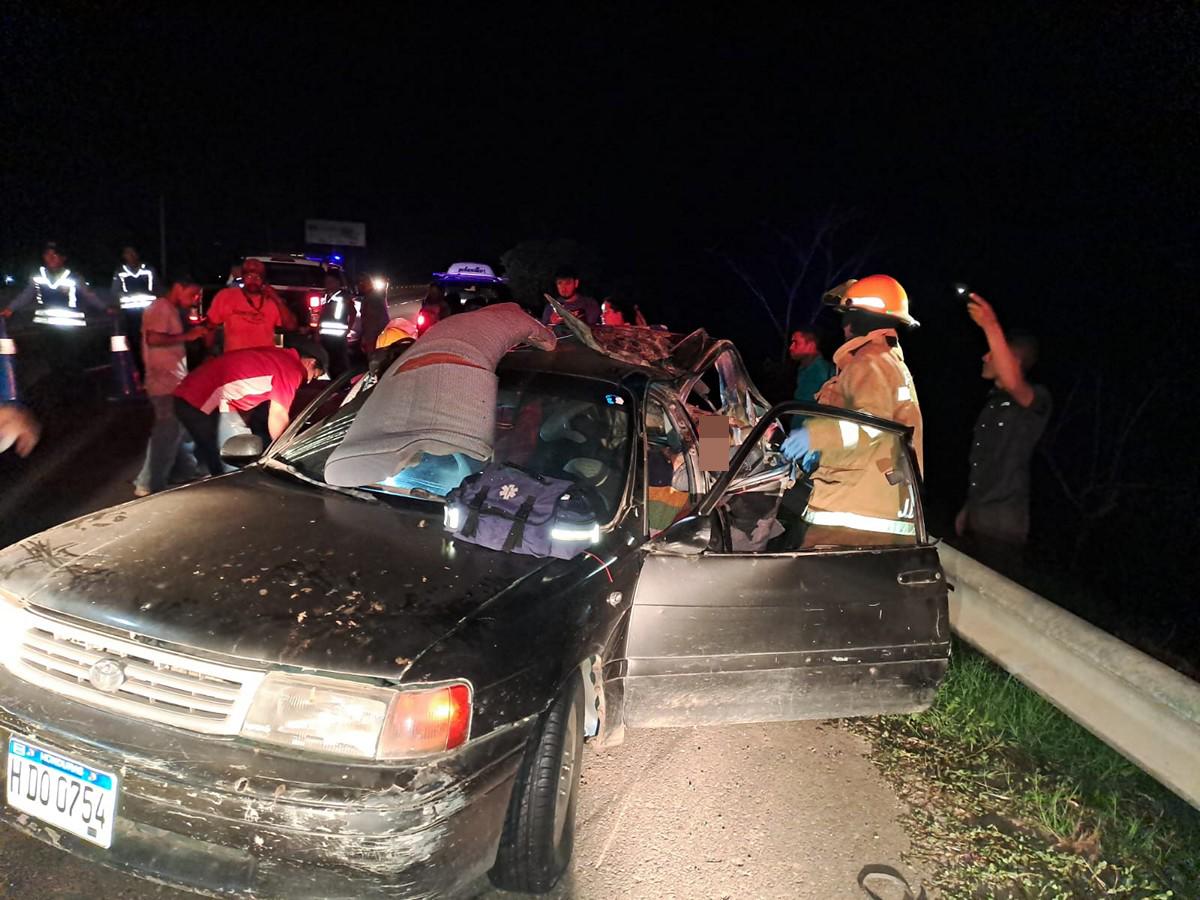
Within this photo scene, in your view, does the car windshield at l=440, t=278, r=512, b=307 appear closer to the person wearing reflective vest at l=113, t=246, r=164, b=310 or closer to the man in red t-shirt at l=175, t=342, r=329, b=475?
the person wearing reflective vest at l=113, t=246, r=164, b=310

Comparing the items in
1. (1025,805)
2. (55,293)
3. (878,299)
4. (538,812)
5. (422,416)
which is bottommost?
(1025,805)

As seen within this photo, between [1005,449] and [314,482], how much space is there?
13.4 ft

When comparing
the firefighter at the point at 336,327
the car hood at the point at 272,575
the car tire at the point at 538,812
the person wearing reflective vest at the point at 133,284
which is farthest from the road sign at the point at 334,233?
the car tire at the point at 538,812

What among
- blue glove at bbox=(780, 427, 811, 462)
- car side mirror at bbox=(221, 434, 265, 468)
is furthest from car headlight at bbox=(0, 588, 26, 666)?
blue glove at bbox=(780, 427, 811, 462)

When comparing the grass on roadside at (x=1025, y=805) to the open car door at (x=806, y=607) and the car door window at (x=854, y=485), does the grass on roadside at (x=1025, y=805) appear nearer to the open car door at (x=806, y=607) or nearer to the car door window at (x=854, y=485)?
the open car door at (x=806, y=607)

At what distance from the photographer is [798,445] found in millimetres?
4023

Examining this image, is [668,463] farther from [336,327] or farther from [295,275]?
[295,275]

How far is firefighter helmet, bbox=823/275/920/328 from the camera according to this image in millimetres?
4367

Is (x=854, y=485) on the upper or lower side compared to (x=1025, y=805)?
upper

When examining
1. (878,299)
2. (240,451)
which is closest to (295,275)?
(240,451)

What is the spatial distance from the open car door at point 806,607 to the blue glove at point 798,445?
1.2 inches

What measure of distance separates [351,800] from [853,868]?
6.22 ft

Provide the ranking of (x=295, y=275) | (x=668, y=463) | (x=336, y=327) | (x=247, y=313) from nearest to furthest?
(x=668, y=463) → (x=247, y=313) → (x=336, y=327) → (x=295, y=275)

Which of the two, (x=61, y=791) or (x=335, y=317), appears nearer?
(x=61, y=791)
